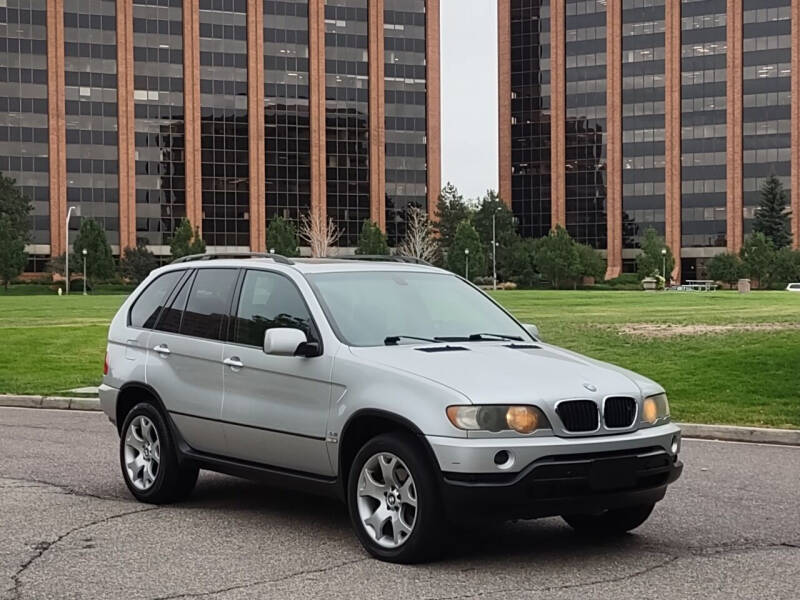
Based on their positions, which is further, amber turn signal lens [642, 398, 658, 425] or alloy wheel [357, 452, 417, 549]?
amber turn signal lens [642, 398, 658, 425]

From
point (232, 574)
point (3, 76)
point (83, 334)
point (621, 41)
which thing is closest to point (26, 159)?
point (3, 76)

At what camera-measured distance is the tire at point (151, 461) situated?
7855 mm

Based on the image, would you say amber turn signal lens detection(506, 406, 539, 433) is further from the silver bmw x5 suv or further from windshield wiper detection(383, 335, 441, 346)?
windshield wiper detection(383, 335, 441, 346)

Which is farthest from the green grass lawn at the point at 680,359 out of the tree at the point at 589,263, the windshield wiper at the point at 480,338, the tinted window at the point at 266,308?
the tree at the point at 589,263

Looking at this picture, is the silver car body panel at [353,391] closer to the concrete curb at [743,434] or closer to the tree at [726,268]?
the concrete curb at [743,434]

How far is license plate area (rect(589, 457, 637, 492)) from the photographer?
593 centimetres

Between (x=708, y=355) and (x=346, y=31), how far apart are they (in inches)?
4239

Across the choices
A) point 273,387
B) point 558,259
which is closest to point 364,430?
point 273,387

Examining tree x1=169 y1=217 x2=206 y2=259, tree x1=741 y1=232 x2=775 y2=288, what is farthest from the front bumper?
tree x1=741 y1=232 x2=775 y2=288

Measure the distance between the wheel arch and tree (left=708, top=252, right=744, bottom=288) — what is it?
109946 mm

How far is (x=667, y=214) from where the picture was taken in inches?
4936

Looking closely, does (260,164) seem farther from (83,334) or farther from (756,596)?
(756,596)

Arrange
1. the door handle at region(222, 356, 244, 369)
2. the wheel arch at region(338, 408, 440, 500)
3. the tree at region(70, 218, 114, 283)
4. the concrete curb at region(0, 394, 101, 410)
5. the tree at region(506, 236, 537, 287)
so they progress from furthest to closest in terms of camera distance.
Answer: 1. the tree at region(506, 236, 537, 287)
2. the tree at region(70, 218, 114, 283)
3. the concrete curb at region(0, 394, 101, 410)
4. the door handle at region(222, 356, 244, 369)
5. the wheel arch at region(338, 408, 440, 500)

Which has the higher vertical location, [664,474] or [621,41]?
[621,41]
